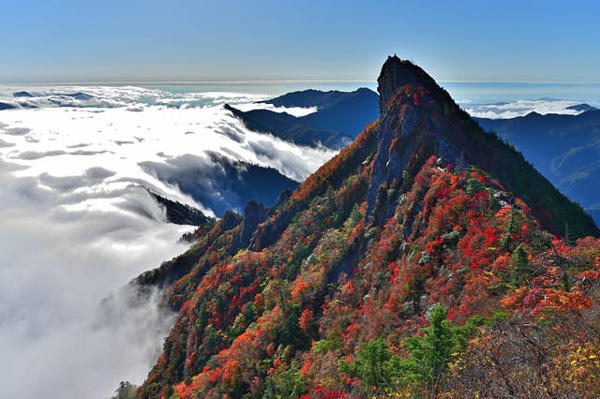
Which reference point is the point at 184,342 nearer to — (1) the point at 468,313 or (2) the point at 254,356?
(2) the point at 254,356

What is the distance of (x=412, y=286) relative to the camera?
3681 cm

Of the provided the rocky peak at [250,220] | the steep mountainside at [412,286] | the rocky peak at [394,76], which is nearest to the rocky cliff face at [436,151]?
the rocky peak at [394,76]

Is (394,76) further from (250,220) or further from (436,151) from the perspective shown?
(250,220)

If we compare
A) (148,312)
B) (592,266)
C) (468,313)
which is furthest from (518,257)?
(148,312)

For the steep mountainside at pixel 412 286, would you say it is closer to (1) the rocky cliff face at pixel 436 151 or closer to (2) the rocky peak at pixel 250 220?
(1) the rocky cliff face at pixel 436 151

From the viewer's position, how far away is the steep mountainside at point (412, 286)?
1683cm

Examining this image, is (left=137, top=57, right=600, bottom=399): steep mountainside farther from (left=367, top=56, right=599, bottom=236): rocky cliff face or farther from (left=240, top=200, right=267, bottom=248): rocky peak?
(left=240, top=200, right=267, bottom=248): rocky peak

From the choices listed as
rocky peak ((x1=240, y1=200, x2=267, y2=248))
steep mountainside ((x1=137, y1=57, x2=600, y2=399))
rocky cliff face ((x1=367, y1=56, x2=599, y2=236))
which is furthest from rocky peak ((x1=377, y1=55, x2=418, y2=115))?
rocky peak ((x1=240, y1=200, x2=267, y2=248))

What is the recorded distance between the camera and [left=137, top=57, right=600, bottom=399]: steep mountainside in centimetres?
1683

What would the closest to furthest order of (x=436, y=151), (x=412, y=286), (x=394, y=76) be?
(x=412, y=286), (x=436, y=151), (x=394, y=76)

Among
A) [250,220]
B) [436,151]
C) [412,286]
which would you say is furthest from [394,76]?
[250,220]

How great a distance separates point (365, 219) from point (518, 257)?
41308 millimetres

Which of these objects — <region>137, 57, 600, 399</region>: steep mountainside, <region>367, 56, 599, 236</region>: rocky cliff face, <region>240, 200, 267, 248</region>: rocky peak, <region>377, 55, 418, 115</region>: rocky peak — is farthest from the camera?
<region>240, 200, 267, 248</region>: rocky peak

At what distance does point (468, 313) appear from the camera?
26.6 meters
